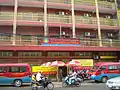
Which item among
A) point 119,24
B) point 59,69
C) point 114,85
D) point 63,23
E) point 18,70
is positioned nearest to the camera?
point 114,85

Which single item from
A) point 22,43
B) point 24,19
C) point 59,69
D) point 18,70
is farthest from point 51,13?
point 18,70

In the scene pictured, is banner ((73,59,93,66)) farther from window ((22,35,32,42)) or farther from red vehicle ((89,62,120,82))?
window ((22,35,32,42))

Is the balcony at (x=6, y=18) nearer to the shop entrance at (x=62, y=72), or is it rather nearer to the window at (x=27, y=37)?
the window at (x=27, y=37)

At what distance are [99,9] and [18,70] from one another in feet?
52.1

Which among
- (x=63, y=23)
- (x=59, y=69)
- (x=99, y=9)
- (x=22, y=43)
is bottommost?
(x=59, y=69)

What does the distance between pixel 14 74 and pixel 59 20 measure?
1096 centimetres

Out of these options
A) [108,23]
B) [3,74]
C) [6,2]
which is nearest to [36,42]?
[6,2]

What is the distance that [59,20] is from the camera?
29.7 metres

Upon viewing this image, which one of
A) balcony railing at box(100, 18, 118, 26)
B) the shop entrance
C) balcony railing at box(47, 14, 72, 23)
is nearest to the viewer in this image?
the shop entrance

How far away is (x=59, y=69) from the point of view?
27.3 metres

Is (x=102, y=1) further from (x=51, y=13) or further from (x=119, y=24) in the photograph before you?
(x=51, y=13)

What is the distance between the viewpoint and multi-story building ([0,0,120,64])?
27.8 m

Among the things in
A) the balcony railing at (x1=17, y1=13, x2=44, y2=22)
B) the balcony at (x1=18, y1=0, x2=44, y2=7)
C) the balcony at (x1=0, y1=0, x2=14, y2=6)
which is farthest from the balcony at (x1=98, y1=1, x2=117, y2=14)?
the balcony at (x1=0, y1=0, x2=14, y2=6)

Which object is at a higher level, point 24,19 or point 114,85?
point 24,19
